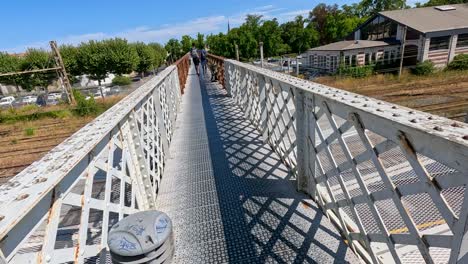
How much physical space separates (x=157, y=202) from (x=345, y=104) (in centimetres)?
230

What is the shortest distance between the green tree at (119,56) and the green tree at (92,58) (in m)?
0.52

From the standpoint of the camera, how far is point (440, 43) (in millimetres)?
21156

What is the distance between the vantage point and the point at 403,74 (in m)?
20.3

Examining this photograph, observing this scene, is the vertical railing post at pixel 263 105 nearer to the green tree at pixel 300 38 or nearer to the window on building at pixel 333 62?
the window on building at pixel 333 62

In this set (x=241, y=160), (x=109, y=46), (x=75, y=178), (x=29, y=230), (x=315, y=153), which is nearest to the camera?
(x=29, y=230)

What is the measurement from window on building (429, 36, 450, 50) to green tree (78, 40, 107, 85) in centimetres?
3325

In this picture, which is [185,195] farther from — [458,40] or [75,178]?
[458,40]

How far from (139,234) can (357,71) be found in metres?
23.1

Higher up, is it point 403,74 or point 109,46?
point 109,46

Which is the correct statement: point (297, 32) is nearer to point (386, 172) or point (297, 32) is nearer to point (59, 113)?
point (59, 113)

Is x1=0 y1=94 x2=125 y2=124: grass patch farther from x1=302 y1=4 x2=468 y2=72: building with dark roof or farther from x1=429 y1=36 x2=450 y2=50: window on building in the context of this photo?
x1=429 y1=36 x2=450 y2=50: window on building

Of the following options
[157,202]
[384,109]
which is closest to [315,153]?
[384,109]

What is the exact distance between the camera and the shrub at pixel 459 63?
2011cm

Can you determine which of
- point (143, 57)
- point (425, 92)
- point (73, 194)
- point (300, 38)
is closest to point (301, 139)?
point (73, 194)
